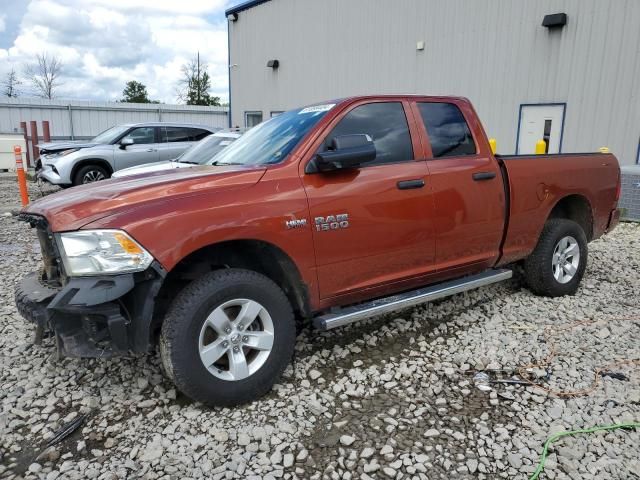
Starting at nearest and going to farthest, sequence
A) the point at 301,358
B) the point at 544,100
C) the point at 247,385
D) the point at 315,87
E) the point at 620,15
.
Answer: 1. the point at 247,385
2. the point at 301,358
3. the point at 620,15
4. the point at 544,100
5. the point at 315,87

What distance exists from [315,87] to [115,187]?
49.7ft

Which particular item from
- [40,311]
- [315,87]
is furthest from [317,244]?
[315,87]

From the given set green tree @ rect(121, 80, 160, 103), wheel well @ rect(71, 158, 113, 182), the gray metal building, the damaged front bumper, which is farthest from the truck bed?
green tree @ rect(121, 80, 160, 103)

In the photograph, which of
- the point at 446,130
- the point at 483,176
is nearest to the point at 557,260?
the point at 483,176

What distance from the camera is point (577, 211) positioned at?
518 centimetres

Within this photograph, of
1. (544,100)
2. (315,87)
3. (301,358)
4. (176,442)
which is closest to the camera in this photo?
(176,442)

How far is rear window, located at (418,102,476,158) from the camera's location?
12.9 feet

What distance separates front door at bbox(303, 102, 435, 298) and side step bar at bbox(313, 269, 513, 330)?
14cm

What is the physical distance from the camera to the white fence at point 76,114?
25.5 meters

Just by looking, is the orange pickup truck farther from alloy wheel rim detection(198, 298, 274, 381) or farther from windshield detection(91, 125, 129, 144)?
windshield detection(91, 125, 129, 144)

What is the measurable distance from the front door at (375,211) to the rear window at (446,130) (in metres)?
0.22

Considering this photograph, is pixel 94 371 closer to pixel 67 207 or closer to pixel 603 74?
pixel 67 207

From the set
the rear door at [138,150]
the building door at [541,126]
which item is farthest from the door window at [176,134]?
the building door at [541,126]

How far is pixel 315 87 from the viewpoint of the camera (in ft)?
57.1
